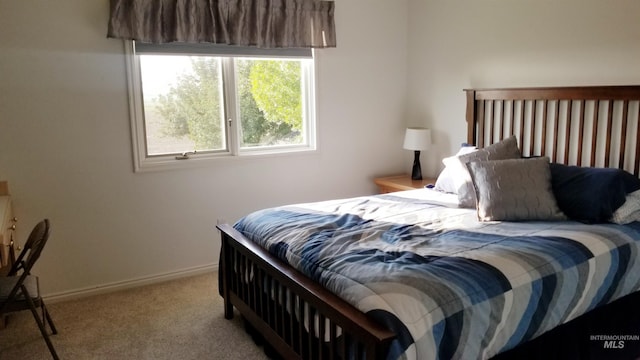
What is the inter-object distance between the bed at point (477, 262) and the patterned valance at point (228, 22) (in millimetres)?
1376

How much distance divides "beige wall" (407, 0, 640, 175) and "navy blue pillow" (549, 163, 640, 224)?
0.60 m

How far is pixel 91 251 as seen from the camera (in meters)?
3.21

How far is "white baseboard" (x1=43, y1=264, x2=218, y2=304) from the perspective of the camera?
124 inches

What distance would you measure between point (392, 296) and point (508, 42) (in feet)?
8.13

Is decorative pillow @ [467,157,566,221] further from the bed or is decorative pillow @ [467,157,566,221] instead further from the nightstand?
the nightstand

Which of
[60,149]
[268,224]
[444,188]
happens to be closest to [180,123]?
[60,149]

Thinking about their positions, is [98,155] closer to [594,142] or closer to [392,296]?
[392,296]

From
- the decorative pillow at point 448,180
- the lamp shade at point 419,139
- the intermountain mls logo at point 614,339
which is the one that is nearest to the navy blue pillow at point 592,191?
the intermountain mls logo at point 614,339

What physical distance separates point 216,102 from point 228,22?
1.92ft

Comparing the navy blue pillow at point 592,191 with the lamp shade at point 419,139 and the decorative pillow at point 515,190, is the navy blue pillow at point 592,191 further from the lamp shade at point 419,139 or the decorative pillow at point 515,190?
the lamp shade at point 419,139

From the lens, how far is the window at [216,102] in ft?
10.8

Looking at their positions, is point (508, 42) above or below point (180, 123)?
above

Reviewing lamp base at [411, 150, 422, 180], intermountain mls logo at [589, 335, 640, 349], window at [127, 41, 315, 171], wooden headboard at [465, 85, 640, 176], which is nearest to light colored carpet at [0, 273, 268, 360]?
window at [127, 41, 315, 171]

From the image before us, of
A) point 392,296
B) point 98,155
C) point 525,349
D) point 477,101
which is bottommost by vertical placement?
point 525,349
